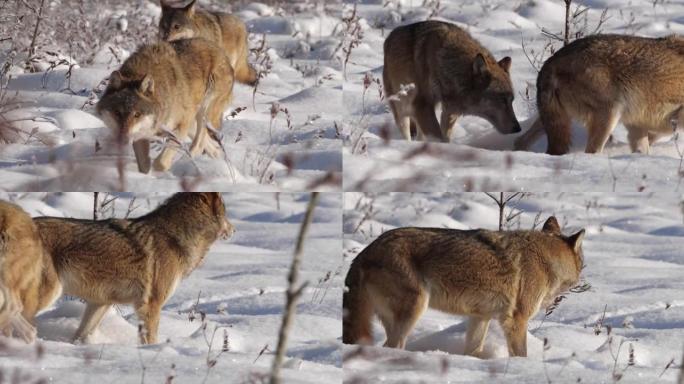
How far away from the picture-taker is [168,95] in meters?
9.64

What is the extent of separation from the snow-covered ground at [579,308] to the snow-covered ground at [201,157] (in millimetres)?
1010

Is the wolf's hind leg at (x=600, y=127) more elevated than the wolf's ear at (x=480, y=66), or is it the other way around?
the wolf's ear at (x=480, y=66)

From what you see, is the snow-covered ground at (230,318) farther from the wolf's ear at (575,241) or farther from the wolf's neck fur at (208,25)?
the wolf's neck fur at (208,25)

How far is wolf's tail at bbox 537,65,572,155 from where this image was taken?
977 cm

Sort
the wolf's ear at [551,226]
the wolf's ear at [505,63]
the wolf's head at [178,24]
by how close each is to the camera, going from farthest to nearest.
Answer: the wolf's head at [178,24] < the wolf's ear at [505,63] < the wolf's ear at [551,226]

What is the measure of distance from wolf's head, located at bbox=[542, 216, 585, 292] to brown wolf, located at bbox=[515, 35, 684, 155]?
3.12 ft

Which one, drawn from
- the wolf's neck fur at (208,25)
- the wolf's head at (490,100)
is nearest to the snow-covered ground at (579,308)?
the wolf's head at (490,100)

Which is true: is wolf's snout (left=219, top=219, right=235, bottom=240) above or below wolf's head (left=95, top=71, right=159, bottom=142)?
below

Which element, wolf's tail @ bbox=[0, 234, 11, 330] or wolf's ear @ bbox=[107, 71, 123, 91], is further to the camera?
wolf's ear @ bbox=[107, 71, 123, 91]

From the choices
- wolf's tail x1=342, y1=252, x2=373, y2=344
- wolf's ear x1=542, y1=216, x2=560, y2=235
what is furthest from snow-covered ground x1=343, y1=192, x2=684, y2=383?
wolf's ear x1=542, y1=216, x2=560, y2=235

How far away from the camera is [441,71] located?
1120cm

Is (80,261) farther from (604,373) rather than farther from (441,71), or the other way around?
(441,71)

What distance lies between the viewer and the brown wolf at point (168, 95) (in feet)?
30.3

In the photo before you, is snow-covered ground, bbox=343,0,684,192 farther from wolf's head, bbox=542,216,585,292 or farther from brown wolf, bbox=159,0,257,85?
brown wolf, bbox=159,0,257,85
